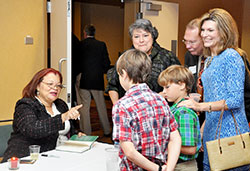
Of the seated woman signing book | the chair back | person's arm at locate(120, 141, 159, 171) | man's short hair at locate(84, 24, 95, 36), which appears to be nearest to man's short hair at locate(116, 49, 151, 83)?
person's arm at locate(120, 141, 159, 171)

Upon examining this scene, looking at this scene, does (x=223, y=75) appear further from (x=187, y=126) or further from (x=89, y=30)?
(x=89, y=30)

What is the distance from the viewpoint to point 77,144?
271 centimetres

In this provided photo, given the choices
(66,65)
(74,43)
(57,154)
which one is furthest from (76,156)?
(74,43)

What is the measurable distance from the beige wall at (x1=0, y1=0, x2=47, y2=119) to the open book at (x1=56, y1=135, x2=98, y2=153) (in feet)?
6.06

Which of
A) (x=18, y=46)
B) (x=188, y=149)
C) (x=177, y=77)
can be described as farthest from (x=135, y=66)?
(x=18, y=46)

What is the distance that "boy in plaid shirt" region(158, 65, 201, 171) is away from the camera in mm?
2127

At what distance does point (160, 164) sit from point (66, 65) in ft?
7.62

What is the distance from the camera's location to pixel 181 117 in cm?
→ 214

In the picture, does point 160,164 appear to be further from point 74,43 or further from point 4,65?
point 74,43

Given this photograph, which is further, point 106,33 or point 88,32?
point 106,33

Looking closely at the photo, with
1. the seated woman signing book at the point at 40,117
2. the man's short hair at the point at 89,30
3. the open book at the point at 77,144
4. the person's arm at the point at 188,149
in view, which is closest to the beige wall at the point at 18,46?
the man's short hair at the point at 89,30

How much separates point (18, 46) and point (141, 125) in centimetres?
288

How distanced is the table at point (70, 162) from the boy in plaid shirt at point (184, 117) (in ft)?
1.65

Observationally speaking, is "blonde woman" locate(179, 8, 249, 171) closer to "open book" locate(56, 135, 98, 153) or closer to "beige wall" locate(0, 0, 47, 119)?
"open book" locate(56, 135, 98, 153)
